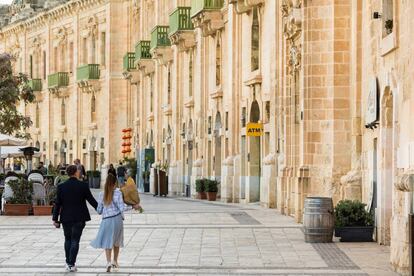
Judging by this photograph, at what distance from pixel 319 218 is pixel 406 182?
651 centimetres

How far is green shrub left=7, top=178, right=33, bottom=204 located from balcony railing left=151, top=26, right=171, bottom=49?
2631 centimetres

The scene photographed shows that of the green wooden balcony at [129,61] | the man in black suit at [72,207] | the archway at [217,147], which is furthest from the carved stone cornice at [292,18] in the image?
the green wooden balcony at [129,61]

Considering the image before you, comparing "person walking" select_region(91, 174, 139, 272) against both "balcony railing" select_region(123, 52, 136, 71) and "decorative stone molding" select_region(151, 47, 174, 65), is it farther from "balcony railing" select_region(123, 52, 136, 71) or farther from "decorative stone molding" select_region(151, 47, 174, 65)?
"balcony railing" select_region(123, 52, 136, 71)

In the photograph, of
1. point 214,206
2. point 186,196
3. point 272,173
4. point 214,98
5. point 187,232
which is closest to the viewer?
point 187,232

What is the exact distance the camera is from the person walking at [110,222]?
2166 centimetres

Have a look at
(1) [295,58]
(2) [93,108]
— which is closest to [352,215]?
(1) [295,58]

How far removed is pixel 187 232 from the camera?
30.3 meters

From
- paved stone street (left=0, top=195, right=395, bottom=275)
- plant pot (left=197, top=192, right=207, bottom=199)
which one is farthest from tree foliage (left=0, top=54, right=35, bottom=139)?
paved stone street (left=0, top=195, right=395, bottom=275)

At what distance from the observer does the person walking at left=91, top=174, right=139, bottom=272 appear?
21.7 metres

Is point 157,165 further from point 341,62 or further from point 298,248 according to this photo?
point 298,248

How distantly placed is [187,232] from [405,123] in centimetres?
987

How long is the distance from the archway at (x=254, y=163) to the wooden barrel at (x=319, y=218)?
1936 cm

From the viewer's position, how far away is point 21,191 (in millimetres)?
38094

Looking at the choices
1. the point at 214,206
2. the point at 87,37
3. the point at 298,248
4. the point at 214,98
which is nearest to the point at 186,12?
the point at 214,98
